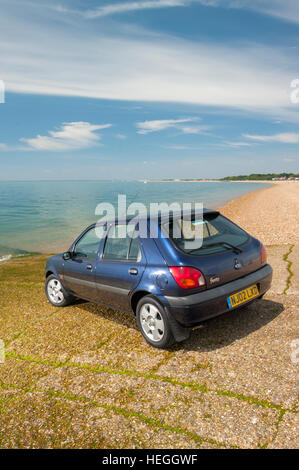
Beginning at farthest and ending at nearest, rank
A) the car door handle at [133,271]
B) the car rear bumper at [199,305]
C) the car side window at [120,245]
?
the car side window at [120,245], the car door handle at [133,271], the car rear bumper at [199,305]

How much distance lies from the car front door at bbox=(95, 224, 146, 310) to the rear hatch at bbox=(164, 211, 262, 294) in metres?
0.49

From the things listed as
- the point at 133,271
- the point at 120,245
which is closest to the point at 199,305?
the point at 133,271

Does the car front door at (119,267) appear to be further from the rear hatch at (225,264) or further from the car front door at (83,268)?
the rear hatch at (225,264)

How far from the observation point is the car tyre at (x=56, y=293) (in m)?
5.45

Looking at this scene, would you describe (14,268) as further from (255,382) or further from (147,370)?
(255,382)

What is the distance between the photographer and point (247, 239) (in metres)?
4.36

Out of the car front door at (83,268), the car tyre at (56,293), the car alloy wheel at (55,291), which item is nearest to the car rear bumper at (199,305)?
the car front door at (83,268)

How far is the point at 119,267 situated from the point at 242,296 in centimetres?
160

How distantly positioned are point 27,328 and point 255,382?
3303 mm

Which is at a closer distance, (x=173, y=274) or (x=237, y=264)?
(x=173, y=274)

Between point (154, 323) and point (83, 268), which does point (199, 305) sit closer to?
point (154, 323)

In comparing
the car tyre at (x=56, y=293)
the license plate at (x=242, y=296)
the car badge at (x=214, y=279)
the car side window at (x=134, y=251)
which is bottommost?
the car tyre at (x=56, y=293)

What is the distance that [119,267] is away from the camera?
4172 millimetres
